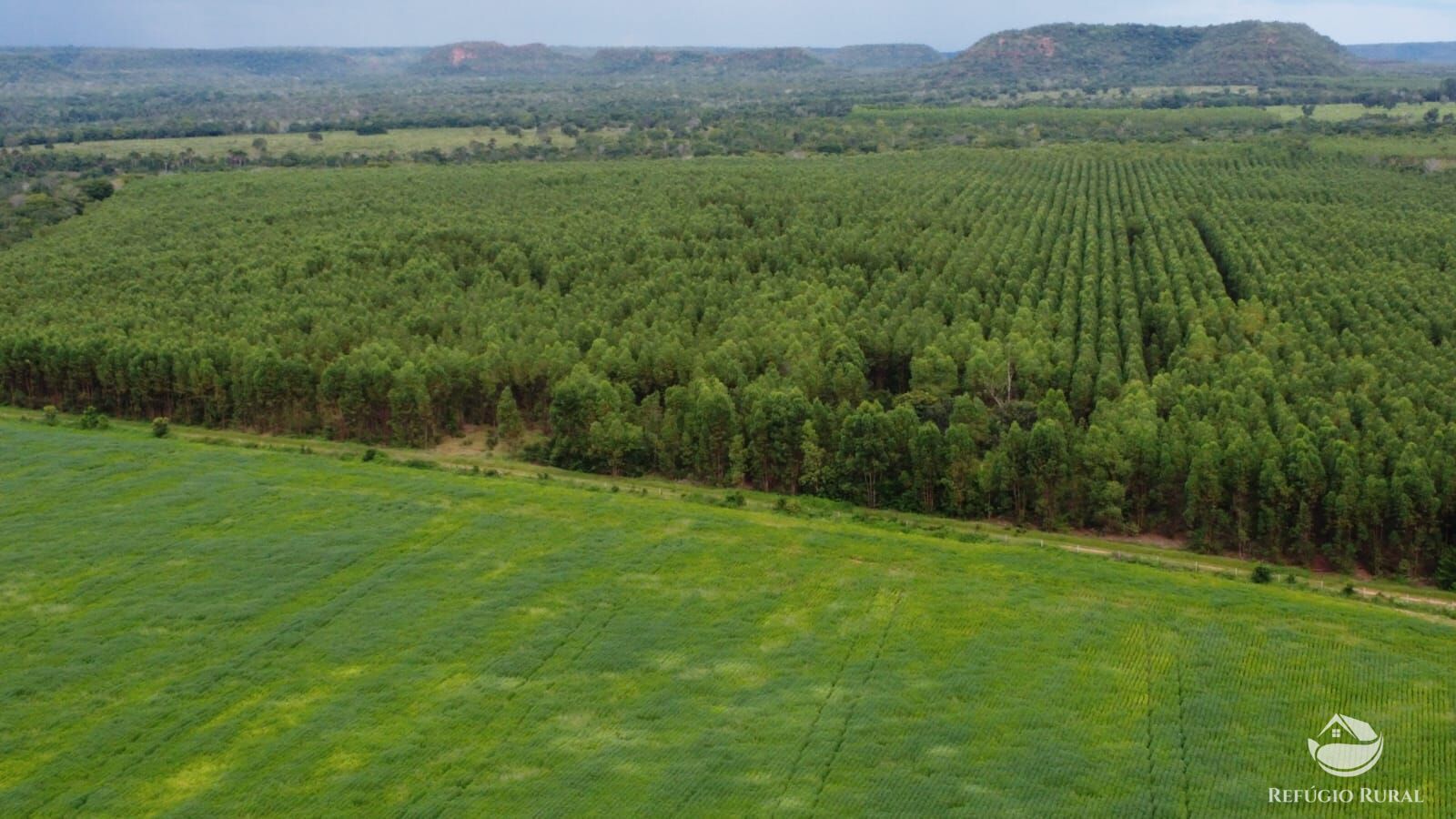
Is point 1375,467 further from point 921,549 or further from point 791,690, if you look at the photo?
point 791,690

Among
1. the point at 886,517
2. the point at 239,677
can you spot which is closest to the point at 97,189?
the point at 239,677

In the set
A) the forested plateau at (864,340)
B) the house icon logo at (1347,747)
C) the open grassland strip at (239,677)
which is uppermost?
the forested plateau at (864,340)

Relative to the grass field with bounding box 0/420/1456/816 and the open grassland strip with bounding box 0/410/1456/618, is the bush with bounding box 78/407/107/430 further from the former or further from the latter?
the grass field with bounding box 0/420/1456/816

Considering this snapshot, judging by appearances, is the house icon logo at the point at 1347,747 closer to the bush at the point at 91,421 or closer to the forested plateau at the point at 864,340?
the forested plateau at the point at 864,340

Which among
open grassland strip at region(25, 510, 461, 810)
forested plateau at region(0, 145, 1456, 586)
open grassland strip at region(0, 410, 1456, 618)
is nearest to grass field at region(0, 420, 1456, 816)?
open grassland strip at region(25, 510, 461, 810)

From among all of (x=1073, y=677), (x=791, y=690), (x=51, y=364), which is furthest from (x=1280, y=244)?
(x=51, y=364)

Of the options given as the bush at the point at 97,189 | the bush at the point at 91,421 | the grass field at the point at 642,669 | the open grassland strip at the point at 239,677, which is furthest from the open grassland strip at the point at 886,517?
the bush at the point at 97,189
